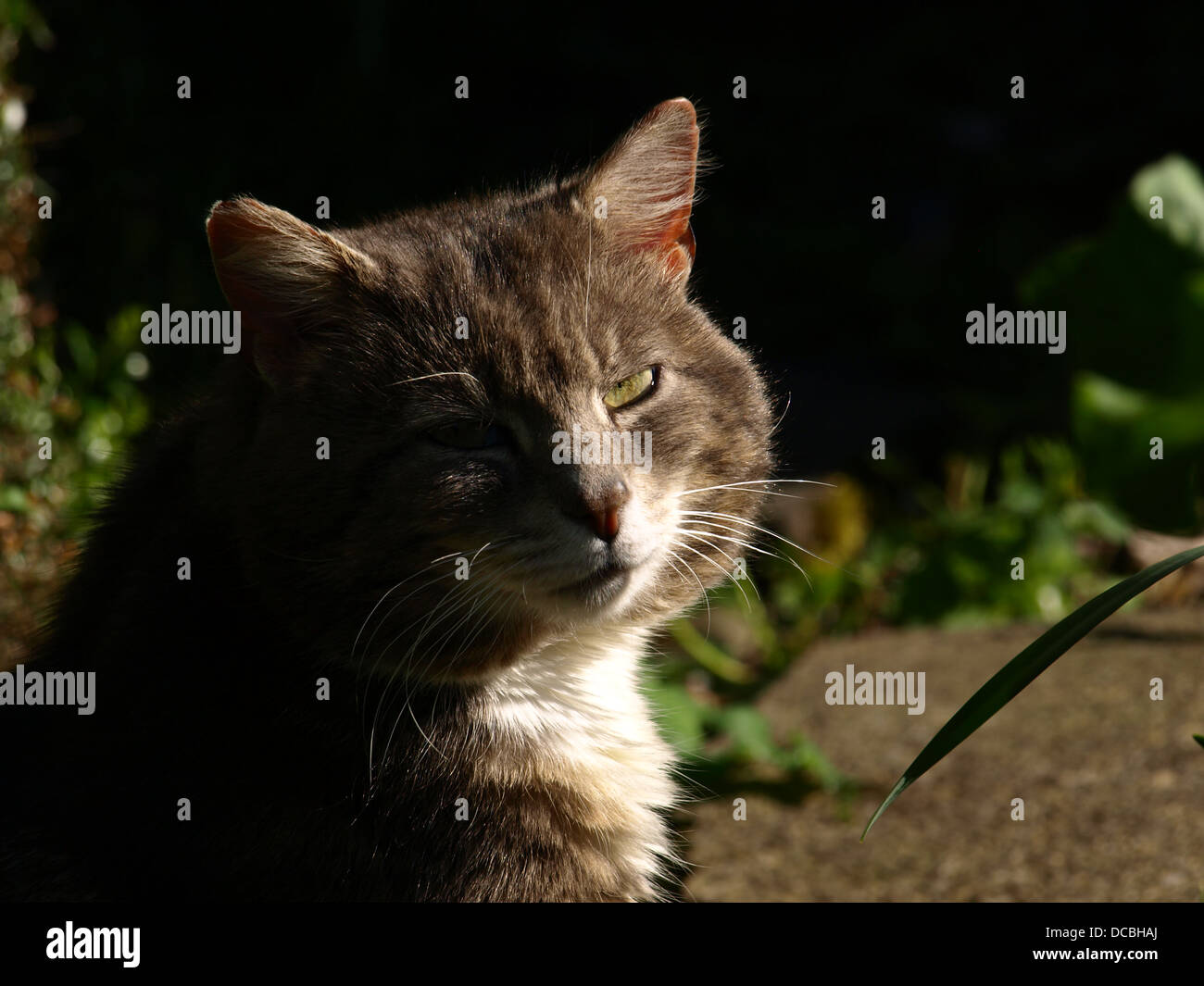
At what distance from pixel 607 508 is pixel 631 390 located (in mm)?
348

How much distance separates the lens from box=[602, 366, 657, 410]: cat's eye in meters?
2.37

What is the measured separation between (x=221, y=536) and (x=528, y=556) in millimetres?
567

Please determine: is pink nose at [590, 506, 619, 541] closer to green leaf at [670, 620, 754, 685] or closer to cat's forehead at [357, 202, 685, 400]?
cat's forehead at [357, 202, 685, 400]

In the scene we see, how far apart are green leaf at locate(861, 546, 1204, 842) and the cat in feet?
2.03

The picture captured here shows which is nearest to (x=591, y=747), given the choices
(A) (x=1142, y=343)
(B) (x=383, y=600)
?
(B) (x=383, y=600)

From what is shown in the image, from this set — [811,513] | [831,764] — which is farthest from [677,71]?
[831,764]

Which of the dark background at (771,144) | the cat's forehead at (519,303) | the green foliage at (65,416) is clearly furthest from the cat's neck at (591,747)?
the dark background at (771,144)

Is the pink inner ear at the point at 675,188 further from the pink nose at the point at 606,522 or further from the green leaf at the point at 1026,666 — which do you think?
the green leaf at the point at 1026,666

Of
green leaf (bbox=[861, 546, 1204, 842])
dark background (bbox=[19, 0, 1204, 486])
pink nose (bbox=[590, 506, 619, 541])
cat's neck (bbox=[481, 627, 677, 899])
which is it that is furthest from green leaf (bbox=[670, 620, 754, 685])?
green leaf (bbox=[861, 546, 1204, 842])

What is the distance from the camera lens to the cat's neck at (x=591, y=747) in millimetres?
2309

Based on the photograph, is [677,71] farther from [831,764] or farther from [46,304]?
[831,764]

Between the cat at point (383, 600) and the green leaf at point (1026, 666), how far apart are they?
618 mm

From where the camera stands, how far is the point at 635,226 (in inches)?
104

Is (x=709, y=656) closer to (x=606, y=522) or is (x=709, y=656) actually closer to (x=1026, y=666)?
(x=606, y=522)
